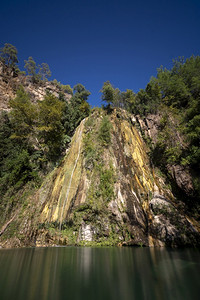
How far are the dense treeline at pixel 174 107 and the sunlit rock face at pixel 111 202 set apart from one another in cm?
286

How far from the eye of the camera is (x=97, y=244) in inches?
335

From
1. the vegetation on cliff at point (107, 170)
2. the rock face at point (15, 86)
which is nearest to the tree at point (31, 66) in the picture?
the rock face at point (15, 86)

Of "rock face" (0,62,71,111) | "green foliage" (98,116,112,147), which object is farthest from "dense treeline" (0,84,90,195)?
"rock face" (0,62,71,111)

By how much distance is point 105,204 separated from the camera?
991 centimetres

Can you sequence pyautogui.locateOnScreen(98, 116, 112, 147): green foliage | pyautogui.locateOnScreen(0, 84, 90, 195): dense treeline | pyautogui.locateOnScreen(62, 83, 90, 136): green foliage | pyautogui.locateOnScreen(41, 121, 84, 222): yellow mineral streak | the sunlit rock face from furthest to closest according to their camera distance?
pyautogui.locateOnScreen(62, 83, 90, 136): green foliage, pyautogui.locateOnScreen(0, 84, 90, 195): dense treeline, pyautogui.locateOnScreen(98, 116, 112, 147): green foliage, pyautogui.locateOnScreen(41, 121, 84, 222): yellow mineral streak, the sunlit rock face

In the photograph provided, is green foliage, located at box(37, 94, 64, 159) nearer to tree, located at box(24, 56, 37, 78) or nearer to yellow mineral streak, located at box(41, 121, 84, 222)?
yellow mineral streak, located at box(41, 121, 84, 222)

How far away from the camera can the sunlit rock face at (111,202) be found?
29.5 feet

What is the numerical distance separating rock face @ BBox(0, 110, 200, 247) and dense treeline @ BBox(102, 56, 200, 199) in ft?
9.35

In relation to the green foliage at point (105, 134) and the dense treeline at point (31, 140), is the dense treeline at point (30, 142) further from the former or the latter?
the green foliage at point (105, 134)

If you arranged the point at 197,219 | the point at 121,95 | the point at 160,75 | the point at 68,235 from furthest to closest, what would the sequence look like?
1. the point at 121,95
2. the point at 160,75
3. the point at 197,219
4. the point at 68,235

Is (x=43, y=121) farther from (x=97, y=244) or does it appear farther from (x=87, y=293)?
(x=87, y=293)

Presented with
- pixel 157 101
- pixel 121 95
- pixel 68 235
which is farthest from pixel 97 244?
pixel 121 95

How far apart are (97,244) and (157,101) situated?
19978 millimetres

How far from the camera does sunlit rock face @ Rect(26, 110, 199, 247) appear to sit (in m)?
8.99
